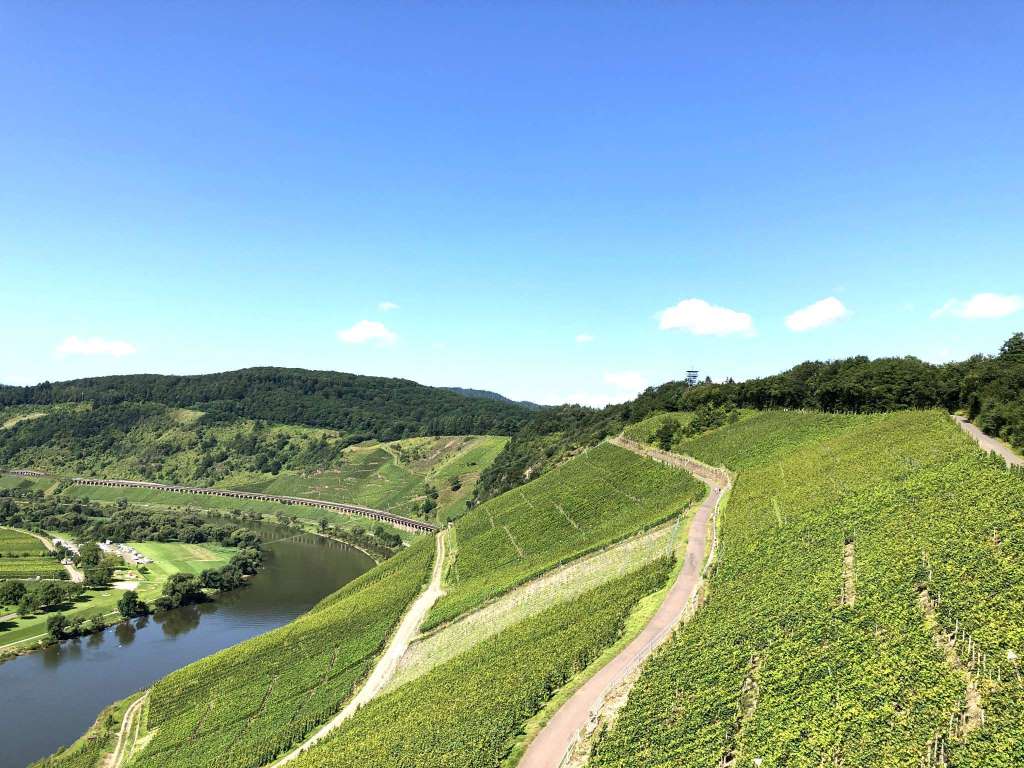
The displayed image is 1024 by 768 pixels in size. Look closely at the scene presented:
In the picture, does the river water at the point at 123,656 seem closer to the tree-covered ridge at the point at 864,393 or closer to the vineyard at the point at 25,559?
the vineyard at the point at 25,559

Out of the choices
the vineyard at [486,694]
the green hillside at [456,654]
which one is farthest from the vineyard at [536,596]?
the vineyard at [486,694]

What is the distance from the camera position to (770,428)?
258 ft

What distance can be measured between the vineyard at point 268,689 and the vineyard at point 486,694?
942 cm

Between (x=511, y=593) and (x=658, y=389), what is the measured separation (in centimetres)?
8980

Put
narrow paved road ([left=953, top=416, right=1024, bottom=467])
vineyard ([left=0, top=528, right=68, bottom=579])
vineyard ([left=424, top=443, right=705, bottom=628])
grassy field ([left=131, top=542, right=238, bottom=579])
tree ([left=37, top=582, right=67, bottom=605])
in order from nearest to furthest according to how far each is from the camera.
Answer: narrow paved road ([left=953, top=416, right=1024, bottom=467]), vineyard ([left=424, top=443, right=705, bottom=628]), tree ([left=37, top=582, right=67, bottom=605]), vineyard ([left=0, top=528, right=68, bottom=579]), grassy field ([left=131, top=542, right=238, bottom=579])

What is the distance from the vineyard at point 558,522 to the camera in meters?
61.6

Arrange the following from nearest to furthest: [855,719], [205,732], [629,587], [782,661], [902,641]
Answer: [855,719]
[902,641]
[782,661]
[629,587]
[205,732]

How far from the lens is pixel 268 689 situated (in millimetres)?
57312

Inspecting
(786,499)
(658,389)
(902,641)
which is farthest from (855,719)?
(658,389)

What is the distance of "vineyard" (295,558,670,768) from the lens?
31.2 metres

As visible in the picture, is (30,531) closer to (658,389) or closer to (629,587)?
(658,389)

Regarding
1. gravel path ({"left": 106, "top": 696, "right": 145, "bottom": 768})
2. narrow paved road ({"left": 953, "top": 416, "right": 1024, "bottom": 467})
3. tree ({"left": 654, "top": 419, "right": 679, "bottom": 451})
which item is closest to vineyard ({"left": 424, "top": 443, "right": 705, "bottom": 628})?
tree ({"left": 654, "top": 419, "right": 679, "bottom": 451})

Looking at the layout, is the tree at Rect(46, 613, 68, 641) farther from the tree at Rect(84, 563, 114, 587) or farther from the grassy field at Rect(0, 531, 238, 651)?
the tree at Rect(84, 563, 114, 587)

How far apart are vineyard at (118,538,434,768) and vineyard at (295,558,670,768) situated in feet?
30.9
